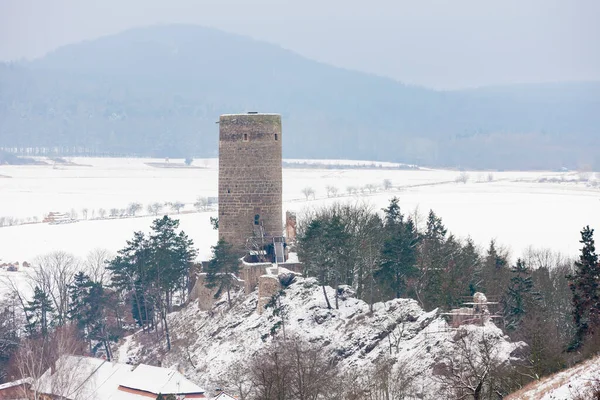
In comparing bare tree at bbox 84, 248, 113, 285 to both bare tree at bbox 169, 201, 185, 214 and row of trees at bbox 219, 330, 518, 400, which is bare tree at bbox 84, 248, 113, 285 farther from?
bare tree at bbox 169, 201, 185, 214

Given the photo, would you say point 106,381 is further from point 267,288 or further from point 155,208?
point 155,208

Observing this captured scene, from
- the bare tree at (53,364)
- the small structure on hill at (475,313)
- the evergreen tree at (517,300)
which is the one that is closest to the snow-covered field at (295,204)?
the bare tree at (53,364)

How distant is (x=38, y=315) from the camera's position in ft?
160

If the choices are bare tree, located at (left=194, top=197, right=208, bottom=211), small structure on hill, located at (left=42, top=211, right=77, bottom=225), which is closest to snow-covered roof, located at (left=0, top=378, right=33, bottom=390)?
small structure on hill, located at (left=42, top=211, right=77, bottom=225)

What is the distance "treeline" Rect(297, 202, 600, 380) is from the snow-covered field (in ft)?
49.9

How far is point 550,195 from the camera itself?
117m

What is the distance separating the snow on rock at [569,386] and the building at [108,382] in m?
15.6

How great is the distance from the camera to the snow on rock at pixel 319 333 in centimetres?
3309

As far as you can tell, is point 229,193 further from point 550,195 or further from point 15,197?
point 15,197

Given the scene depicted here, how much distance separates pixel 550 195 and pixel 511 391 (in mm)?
92065

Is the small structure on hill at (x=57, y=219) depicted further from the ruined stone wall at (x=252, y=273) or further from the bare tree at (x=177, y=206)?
the ruined stone wall at (x=252, y=273)

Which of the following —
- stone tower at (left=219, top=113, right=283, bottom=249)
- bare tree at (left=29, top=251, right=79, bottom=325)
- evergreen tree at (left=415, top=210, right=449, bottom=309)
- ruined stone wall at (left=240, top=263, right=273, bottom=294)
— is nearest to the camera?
evergreen tree at (left=415, top=210, right=449, bottom=309)

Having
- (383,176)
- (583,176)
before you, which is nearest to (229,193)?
(583,176)

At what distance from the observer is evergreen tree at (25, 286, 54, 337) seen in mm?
47062
